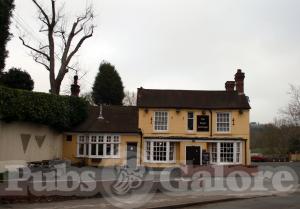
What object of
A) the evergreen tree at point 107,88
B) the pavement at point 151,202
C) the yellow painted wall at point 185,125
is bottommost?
the pavement at point 151,202

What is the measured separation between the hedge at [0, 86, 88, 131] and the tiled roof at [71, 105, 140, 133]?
0.91 metres

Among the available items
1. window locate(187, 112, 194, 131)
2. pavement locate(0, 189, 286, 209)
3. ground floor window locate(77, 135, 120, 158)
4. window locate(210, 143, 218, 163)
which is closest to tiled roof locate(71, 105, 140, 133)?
ground floor window locate(77, 135, 120, 158)

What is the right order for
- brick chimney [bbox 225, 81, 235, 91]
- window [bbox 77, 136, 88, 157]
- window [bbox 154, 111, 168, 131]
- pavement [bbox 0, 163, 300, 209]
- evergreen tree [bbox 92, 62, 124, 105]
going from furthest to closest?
evergreen tree [bbox 92, 62, 124, 105]
brick chimney [bbox 225, 81, 235, 91]
window [bbox 154, 111, 168, 131]
window [bbox 77, 136, 88, 157]
pavement [bbox 0, 163, 300, 209]

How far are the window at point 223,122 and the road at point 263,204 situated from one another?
20395mm

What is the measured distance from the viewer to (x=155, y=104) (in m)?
42.9

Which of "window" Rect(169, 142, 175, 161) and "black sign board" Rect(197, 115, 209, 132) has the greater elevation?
"black sign board" Rect(197, 115, 209, 132)

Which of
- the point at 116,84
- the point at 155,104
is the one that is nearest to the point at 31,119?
the point at 155,104

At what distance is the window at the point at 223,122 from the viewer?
42719mm

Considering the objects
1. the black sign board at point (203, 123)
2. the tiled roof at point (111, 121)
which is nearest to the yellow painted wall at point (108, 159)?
the tiled roof at point (111, 121)

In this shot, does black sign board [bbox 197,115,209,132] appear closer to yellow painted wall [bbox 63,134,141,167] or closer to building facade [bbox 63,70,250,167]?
building facade [bbox 63,70,250,167]

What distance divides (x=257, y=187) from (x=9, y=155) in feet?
49.8

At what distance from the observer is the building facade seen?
42094 millimetres

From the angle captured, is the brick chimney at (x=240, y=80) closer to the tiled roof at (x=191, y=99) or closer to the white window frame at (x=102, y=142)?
the tiled roof at (x=191, y=99)

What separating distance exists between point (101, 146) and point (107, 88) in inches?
827
